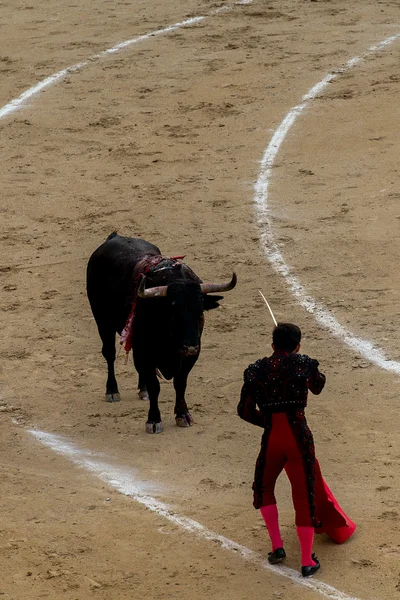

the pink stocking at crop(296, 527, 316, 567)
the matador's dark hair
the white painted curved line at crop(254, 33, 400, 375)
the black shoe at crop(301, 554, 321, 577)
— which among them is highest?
the matador's dark hair

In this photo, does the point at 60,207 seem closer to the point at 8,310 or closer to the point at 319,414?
the point at 8,310

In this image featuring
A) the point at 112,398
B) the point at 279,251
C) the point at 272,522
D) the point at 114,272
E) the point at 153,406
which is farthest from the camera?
the point at 279,251

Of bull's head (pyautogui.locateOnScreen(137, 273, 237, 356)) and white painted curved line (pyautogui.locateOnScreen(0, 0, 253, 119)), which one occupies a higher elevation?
bull's head (pyautogui.locateOnScreen(137, 273, 237, 356))

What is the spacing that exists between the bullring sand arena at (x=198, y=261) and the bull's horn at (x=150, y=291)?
3.60ft

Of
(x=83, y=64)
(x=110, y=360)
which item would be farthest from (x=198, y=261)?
(x=83, y=64)

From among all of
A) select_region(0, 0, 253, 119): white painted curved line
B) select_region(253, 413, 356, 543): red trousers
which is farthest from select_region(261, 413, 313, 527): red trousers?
select_region(0, 0, 253, 119): white painted curved line

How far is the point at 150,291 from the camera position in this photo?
923cm

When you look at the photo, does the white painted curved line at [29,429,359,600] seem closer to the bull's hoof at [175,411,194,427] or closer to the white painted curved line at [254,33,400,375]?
the bull's hoof at [175,411,194,427]

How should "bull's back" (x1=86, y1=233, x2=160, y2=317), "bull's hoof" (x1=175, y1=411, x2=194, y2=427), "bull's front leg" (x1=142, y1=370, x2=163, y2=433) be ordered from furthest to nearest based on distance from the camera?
1. "bull's back" (x1=86, y1=233, x2=160, y2=317)
2. "bull's hoof" (x1=175, y1=411, x2=194, y2=427)
3. "bull's front leg" (x1=142, y1=370, x2=163, y2=433)

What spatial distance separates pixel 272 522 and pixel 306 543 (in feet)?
0.82

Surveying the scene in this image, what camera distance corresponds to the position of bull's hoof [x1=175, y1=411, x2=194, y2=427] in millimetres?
9539

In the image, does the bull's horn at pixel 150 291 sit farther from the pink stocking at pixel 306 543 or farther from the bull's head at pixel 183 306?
the pink stocking at pixel 306 543

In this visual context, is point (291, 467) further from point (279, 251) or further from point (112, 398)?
point (279, 251)

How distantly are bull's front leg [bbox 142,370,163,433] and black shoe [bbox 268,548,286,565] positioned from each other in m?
2.34
